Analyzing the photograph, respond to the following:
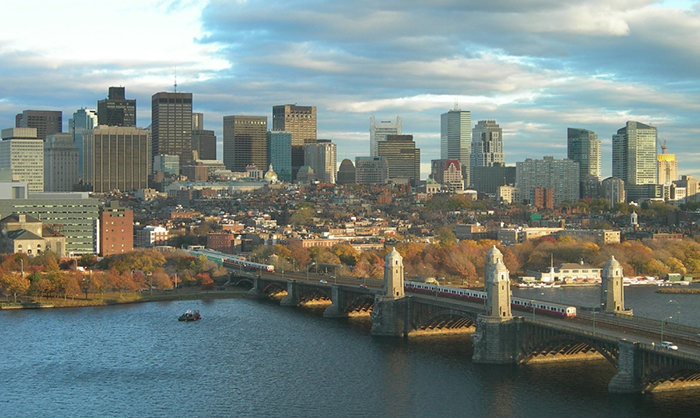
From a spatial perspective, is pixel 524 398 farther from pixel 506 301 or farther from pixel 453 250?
pixel 453 250

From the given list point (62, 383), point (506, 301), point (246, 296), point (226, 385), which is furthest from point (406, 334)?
point (246, 296)

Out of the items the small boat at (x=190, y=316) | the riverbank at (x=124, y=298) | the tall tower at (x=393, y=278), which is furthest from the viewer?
the riverbank at (x=124, y=298)

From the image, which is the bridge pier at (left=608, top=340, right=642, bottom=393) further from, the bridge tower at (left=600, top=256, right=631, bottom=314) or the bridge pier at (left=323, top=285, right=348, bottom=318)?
the bridge pier at (left=323, top=285, right=348, bottom=318)

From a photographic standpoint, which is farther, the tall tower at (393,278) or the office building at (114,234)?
the office building at (114,234)

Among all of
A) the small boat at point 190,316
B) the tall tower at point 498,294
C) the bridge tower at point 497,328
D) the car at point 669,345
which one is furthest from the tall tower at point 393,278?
the car at point 669,345

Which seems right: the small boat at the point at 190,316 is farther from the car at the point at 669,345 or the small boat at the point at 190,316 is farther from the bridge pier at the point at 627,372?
the car at the point at 669,345

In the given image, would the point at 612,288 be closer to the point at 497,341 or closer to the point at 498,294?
the point at 498,294

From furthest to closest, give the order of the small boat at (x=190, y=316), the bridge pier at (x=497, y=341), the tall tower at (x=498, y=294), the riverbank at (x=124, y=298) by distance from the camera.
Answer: the riverbank at (x=124, y=298) < the small boat at (x=190, y=316) < the tall tower at (x=498, y=294) < the bridge pier at (x=497, y=341)
